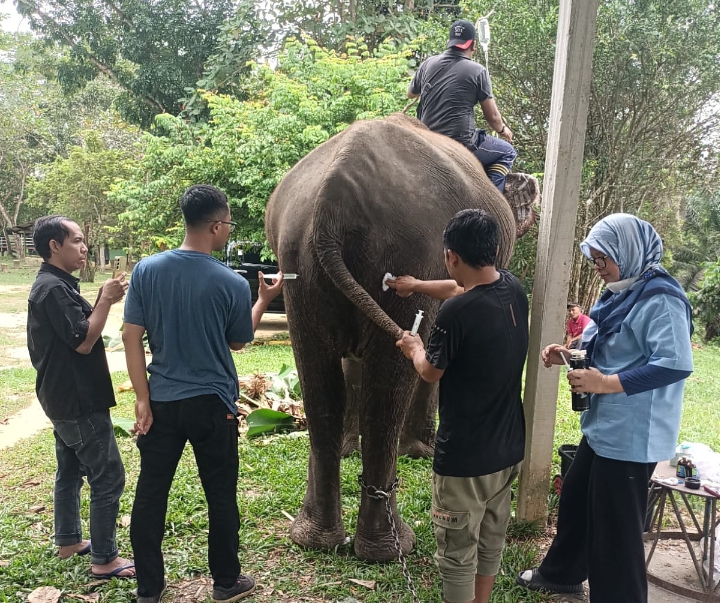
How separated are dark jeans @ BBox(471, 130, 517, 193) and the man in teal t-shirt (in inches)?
93.1

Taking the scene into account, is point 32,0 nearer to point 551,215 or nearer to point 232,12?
point 232,12

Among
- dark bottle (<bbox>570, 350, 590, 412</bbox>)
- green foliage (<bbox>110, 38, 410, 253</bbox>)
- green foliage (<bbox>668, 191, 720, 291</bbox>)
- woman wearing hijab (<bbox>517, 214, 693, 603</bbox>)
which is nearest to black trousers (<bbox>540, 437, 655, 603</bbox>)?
woman wearing hijab (<bbox>517, 214, 693, 603</bbox>)

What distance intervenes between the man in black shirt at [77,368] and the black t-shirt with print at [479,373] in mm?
1593

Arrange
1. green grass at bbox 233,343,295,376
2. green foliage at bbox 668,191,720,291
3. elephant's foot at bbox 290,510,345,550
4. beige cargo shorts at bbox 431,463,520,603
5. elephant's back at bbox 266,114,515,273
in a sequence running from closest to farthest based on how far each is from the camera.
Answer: beige cargo shorts at bbox 431,463,520,603 < elephant's back at bbox 266,114,515,273 < elephant's foot at bbox 290,510,345,550 < green grass at bbox 233,343,295,376 < green foliage at bbox 668,191,720,291

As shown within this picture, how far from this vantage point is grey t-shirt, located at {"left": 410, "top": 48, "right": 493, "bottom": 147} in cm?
438

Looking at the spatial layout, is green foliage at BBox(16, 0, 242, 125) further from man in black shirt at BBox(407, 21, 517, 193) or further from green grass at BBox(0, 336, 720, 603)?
green grass at BBox(0, 336, 720, 603)

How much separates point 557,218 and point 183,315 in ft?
6.90

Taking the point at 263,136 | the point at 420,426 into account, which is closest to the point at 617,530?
the point at 420,426

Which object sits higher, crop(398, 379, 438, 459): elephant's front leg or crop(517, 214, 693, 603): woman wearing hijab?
crop(517, 214, 693, 603): woman wearing hijab

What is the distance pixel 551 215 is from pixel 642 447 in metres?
1.43

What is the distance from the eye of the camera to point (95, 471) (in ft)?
10.1

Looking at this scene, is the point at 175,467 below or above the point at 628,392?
below

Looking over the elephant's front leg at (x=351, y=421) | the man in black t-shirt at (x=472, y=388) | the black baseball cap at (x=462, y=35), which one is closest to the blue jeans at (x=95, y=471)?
the man in black t-shirt at (x=472, y=388)

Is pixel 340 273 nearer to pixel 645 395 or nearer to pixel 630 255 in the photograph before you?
pixel 630 255
